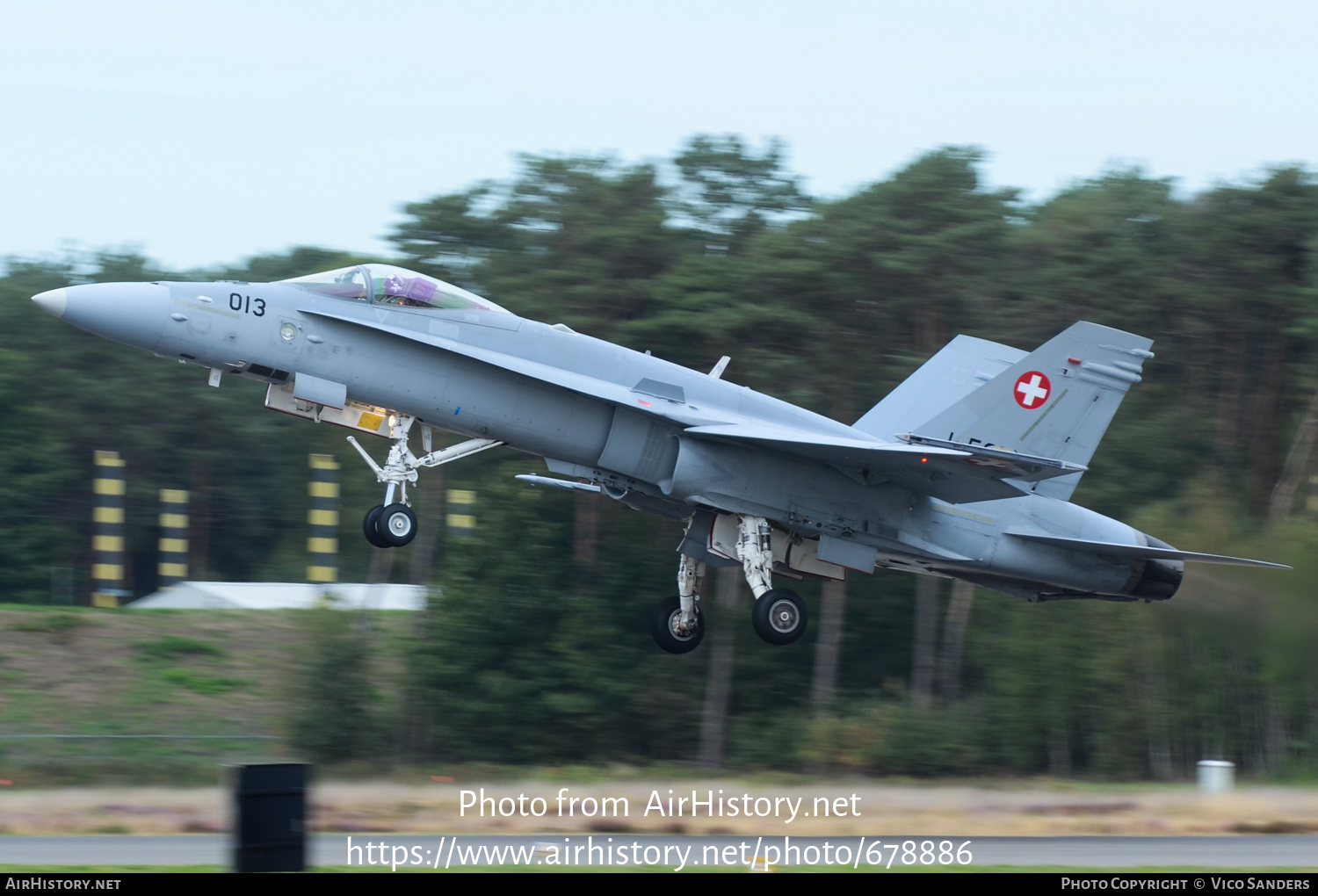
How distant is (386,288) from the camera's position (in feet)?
48.3

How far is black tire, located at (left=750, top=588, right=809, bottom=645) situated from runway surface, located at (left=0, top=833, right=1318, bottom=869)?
332cm

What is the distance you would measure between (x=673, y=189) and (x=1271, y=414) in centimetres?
1516

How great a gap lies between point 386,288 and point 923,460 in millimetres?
5910

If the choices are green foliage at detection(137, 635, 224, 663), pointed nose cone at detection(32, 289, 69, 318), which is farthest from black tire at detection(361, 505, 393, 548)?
green foliage at detection(137, 635, 224, 663)

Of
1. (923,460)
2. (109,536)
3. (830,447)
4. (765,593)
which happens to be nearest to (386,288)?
(830,447)

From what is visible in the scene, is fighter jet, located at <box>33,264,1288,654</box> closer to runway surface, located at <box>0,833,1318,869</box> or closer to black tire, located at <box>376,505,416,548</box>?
black tire, located at <box>376,505,416,548</box>

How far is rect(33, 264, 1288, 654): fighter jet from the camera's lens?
14305mm

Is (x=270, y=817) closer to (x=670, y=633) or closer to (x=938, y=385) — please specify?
(x=670, y=633)

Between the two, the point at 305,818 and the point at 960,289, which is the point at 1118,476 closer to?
the point at 960,289

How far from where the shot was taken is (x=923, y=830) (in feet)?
45.9

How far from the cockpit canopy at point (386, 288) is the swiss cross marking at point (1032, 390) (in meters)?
6.13

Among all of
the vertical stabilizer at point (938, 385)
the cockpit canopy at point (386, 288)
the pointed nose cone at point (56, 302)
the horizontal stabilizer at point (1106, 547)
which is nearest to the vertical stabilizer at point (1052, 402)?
the horizontal stabilizer at point (1106, 547)
